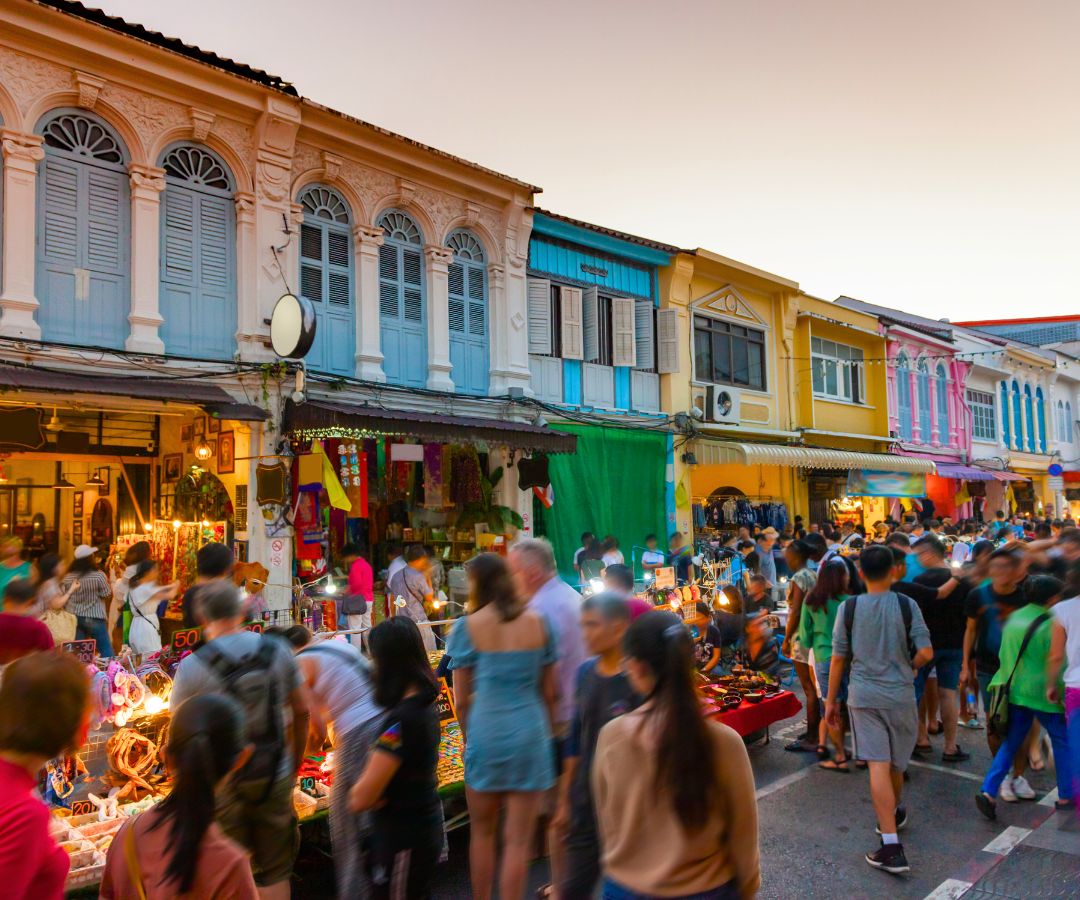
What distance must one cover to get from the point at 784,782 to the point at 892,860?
1770mm

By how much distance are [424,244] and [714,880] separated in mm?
11939

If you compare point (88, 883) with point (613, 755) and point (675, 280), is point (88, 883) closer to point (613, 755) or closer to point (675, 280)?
point (613, 755)

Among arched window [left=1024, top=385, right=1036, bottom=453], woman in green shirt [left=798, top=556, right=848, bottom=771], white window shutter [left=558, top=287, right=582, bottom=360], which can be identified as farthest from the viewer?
arched window [left=1024, top=385, right=1036, bottom=453]

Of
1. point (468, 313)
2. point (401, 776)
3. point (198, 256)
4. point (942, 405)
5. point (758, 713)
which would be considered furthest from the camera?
point (942, 405)

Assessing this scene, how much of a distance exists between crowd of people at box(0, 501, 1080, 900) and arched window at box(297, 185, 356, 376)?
524cm

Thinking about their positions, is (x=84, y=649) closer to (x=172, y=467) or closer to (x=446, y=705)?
(x=446, y=705)

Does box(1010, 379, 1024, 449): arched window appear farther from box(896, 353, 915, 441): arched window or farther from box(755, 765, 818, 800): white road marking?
box(755, 765, 818, 800): white road marking

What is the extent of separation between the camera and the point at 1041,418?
33156 mm

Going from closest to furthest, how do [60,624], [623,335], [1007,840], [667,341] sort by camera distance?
1. [1007,840]
2. [60,624]
3. [623,335]
4. [667,341]

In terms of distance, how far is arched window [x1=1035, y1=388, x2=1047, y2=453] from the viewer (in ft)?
108

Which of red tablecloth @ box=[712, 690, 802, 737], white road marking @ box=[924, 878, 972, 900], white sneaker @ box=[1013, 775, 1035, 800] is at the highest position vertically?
red tablecloth @ box=[712, 690, 802, 737]

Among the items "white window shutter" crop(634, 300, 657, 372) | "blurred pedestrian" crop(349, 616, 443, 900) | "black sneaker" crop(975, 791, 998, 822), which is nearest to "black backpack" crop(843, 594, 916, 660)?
"black sneaker" crop(975, 791, 998, 822)

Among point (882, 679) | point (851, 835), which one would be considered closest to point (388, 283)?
point (882, 679)

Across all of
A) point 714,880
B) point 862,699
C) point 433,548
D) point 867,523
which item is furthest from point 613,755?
point 867,523
